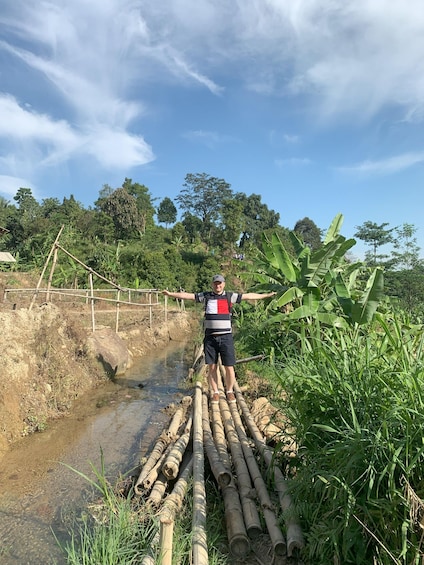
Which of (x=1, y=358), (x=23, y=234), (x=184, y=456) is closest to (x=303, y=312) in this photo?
(x=184, y=456)

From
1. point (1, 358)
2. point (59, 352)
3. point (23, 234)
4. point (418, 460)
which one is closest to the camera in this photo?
point (418, 460)

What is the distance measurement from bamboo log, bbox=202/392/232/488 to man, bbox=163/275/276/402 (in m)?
0.87

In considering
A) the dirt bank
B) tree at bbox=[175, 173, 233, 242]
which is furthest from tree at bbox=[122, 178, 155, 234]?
the dirt bank

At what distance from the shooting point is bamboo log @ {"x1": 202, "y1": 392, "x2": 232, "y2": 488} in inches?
118

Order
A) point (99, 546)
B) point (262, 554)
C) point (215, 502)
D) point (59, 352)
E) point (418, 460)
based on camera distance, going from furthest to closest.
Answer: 1. point (59, 352)
2. point (215, 502)
3. point (262, 554)
4. point (99, 546)
5. point (418, 460)

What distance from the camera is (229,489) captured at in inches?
116

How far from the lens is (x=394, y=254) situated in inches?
742

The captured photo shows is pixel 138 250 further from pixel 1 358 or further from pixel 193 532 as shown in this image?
pixel 193 532

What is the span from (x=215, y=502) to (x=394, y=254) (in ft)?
59.5

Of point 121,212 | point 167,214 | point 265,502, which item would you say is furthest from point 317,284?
point 167,214

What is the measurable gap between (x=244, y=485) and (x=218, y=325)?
226cm

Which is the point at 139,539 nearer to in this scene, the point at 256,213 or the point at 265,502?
the point at 265,502

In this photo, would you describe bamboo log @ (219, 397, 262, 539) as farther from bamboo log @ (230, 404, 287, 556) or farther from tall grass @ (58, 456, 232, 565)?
tall grass @ (58, 456, 232, 565)

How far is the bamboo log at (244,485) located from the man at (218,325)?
0.97 metres
